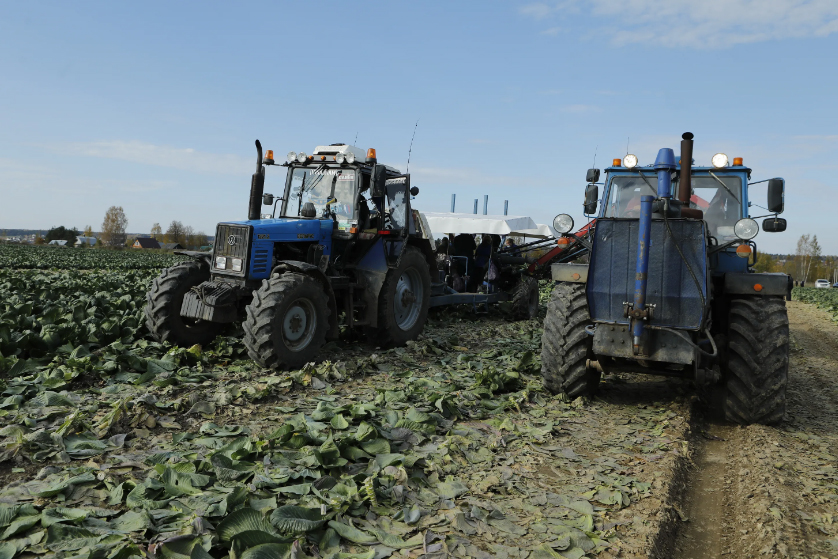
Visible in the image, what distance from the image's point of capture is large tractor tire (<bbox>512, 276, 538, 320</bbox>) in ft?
40.4

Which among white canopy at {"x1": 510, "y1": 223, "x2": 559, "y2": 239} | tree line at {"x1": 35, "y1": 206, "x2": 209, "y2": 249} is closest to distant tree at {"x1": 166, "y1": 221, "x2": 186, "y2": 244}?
tree line at {"x1": 35, "y1": 206, "x2": 209, "y2": 249}

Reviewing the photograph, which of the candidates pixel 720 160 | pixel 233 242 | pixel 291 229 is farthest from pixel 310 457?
pixel 720 160

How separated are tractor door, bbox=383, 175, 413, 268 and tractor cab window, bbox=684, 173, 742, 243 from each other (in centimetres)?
382

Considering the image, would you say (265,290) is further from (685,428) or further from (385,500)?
(685,428)

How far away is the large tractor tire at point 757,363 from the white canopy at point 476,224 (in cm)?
800

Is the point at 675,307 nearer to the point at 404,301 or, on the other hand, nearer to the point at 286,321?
the point at 286,321

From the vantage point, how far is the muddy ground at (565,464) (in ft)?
11.0

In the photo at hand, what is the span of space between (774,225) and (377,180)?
451cm

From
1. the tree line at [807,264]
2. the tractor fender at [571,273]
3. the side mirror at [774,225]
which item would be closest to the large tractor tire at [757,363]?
the side mirror at [774,225]

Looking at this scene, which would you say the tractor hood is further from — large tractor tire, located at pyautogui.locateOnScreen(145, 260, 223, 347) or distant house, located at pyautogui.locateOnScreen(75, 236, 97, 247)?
distant house, located at pyautogui.locateOnScreen(75, 236, 97, 247)

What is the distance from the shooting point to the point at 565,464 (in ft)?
14.4

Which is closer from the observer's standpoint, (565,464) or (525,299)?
(565,464)

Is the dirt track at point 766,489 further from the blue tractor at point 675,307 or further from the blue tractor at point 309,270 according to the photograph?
the blue tractor at point 309,270

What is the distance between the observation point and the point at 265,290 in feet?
21.7
